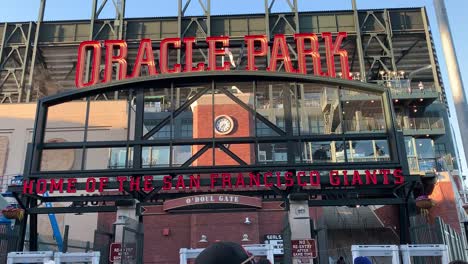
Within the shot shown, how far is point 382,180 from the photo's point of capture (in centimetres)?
1468

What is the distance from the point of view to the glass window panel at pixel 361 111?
1412 inches

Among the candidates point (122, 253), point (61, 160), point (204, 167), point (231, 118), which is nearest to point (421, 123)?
point (231, 118)

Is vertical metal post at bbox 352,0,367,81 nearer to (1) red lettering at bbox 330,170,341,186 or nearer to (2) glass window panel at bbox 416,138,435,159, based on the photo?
(2) glass window panel at bbox 416,138,435,159

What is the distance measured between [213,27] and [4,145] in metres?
21.9

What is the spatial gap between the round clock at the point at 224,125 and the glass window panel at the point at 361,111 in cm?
1313

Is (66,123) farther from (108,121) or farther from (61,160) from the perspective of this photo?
(108,121)

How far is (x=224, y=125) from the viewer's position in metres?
25.9

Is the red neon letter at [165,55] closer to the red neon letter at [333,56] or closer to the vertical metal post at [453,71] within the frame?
the red neon letter at [333,56]

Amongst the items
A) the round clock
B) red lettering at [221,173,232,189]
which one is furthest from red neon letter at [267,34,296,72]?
the round clock

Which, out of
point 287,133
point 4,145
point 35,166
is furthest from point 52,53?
point 287,133

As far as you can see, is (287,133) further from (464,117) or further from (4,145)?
(4,145)

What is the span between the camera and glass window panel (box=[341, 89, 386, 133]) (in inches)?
1412

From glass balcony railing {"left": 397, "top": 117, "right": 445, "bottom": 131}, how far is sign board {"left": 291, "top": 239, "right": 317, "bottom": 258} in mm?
28780

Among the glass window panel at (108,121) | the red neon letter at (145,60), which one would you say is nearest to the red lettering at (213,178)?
the red neon letter at (145,60)
